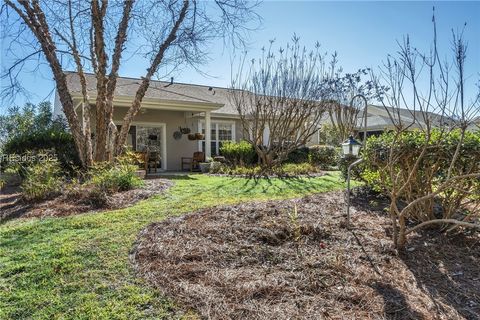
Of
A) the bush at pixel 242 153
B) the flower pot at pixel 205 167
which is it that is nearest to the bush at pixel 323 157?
the bush at pixel 242 153

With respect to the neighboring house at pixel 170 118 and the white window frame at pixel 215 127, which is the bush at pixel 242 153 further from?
the white window frame at pixel 215 127

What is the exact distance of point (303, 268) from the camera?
11.0 feet

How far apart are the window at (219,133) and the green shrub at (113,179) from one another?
26.3 ft

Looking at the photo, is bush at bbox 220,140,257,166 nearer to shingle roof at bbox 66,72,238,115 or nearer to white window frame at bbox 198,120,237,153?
shingle roof at bbox 66,72,238,115

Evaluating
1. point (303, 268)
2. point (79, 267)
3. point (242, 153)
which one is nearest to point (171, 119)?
point (242, 153)

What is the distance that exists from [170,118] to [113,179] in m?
7.77

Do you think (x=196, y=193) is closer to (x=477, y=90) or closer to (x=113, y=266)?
(x=113, y=266)

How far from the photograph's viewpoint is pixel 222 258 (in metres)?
3.52

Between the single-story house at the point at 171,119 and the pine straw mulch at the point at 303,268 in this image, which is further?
the single-story house at the point at 171,119

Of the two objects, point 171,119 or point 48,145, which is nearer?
point 48,145

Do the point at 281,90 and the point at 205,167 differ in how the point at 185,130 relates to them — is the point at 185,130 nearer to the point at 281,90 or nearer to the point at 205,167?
the point at 205,167

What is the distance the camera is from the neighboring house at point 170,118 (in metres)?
12.6

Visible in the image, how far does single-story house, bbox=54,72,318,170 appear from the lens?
1264 cm

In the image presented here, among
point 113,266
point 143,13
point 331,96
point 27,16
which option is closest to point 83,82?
point 27,16
